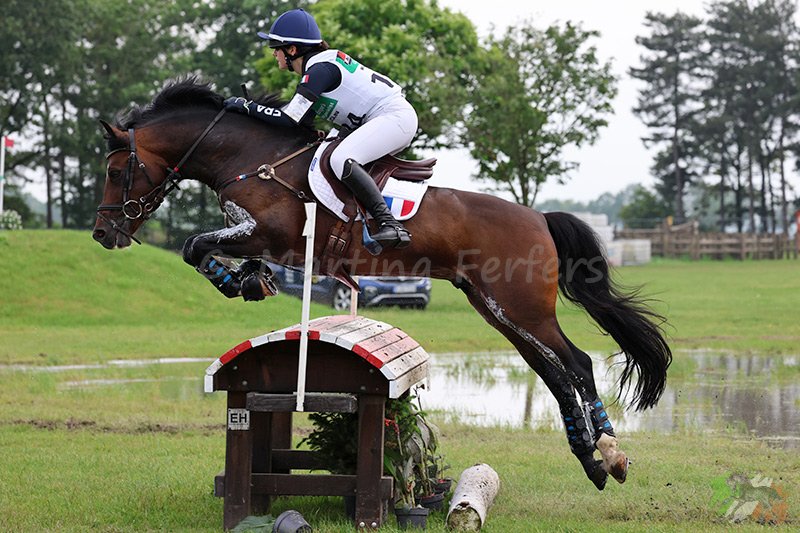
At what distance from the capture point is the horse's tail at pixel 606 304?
6.75m

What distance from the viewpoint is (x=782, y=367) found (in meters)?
Result: 13.3

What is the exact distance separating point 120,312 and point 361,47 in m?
14.3

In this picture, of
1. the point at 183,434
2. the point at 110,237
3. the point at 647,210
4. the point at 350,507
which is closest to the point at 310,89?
the point at 110,237

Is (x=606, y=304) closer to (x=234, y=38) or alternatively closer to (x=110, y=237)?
(x=110, y=237)

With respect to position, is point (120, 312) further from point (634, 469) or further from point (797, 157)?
point (797, 157)

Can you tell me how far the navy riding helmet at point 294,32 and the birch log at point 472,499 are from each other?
9.44 ft

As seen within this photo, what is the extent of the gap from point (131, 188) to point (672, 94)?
65887 millimetres

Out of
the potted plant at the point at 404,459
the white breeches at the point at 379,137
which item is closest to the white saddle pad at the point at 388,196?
the white breeches at the point at 379,137

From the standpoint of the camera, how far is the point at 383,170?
6.40 metres

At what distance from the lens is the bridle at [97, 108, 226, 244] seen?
6.61 meters

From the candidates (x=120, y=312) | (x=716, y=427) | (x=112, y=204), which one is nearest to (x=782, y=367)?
(x=716, y=427)

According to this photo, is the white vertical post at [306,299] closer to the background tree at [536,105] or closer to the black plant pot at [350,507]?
the black plant pot at [350,507]

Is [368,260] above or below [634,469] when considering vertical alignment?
above

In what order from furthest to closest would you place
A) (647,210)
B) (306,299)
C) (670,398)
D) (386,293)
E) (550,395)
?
(647,210), (386,293), (550,395), (670,398), (306,299)
